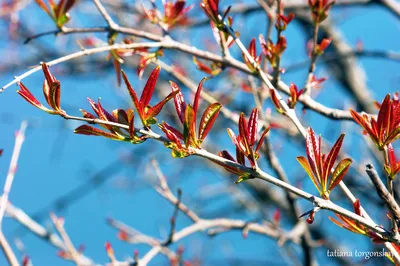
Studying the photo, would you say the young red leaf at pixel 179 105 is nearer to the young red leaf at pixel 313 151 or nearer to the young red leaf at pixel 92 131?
A: the young red leaf at pixel 92 131

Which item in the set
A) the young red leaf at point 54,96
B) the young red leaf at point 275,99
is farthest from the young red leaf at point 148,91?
the young red leaf at point 275,99

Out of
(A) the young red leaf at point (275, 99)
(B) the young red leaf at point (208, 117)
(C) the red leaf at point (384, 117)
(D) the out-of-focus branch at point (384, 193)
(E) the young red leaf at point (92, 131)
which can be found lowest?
(D) the out-of-focus branch at point (384, 193)

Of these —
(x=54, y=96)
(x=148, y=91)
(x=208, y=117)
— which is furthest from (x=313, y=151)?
(x=54, y=96)

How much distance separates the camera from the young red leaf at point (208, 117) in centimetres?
72

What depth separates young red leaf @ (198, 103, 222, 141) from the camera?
2.36 feet

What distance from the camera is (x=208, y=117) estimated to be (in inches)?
28.6

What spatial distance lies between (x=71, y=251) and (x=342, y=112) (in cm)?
102

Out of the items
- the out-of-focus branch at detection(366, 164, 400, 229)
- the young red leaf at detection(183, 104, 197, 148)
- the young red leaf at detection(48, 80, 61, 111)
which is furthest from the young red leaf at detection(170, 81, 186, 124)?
the out-of-focus branch at detection(366, 164, 400, 229)

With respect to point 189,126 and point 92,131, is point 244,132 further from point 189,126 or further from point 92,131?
point 92,131

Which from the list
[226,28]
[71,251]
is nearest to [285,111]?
[226,28]

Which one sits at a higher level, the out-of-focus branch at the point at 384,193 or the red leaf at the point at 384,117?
the red leaf at the point at 384,117

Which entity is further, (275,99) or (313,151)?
(275,99)

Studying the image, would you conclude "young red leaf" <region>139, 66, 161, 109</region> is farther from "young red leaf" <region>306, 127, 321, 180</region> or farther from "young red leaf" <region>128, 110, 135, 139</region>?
"young red leaf" <region>306, 127, 321, 180</region>

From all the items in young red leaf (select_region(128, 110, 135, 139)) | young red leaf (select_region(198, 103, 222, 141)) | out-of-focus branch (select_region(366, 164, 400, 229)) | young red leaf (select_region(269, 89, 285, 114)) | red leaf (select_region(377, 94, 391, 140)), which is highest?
young red leaf (select_region(269, 89, 285, 114))
